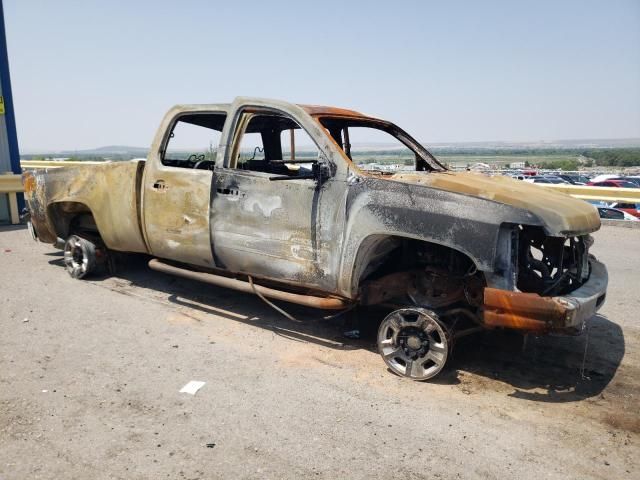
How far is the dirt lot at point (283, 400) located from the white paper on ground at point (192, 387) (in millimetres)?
57

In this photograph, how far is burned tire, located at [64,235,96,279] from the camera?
247 inches

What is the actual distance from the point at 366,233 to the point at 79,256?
13.8 feet

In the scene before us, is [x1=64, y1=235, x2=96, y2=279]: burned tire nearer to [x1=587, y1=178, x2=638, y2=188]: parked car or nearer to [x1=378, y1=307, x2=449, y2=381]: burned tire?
[x1=378, y1=307, x2=449, y2=381]: burned tire

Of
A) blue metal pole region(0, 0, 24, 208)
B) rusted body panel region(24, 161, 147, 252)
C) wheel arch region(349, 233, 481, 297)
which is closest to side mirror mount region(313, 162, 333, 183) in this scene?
wheel arch region(349, 233, 481, 297)

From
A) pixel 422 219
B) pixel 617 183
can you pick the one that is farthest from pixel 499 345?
pixel 617 183

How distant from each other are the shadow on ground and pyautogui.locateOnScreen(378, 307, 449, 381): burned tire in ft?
0.62

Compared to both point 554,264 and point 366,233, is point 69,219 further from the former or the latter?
point 554,264

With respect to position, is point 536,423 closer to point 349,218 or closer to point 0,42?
point 349,218

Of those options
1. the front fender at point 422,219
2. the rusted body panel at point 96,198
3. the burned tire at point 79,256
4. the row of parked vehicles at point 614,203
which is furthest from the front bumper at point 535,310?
the row of parked vehicles at point 614,203

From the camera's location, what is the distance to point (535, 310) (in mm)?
3367

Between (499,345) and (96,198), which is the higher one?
(96,198)

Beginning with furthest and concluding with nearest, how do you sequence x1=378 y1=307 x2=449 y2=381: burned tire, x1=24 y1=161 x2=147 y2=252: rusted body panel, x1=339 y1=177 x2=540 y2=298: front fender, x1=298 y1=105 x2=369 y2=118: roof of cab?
x1=24 y1=161 x2=147 y2=252: rusted body panel
x1=298 y1=105 x2=369 y2=118: roof of cab
x1=378 y1=307 x2=449 y2=381: burned tire
x1=339 y1=177 x2=540 y2=298: front fender

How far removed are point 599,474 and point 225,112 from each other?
4.11m

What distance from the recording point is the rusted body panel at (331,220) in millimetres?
3461
